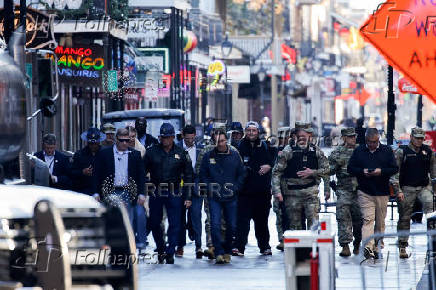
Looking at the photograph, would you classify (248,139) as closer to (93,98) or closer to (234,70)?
(93,98)

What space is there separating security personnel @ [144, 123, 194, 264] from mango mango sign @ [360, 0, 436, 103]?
9205 millimetres

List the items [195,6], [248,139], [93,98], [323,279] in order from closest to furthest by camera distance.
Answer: [323,279]
[248,139]
[93,98]
[195,6]

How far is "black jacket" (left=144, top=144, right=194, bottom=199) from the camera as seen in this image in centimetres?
1973

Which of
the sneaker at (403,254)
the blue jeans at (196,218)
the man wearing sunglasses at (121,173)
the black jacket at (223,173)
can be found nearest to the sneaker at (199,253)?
the blue jeans at (196,218)

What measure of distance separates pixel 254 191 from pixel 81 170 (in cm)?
259

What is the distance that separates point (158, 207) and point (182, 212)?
50 cm

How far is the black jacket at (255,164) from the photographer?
21.3 m

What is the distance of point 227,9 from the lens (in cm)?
9462

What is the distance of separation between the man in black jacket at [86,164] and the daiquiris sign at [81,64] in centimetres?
1746

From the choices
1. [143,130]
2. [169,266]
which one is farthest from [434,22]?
[143,130]

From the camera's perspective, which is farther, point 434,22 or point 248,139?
point 248,139

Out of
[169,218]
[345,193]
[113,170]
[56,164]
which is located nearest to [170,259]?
[169,218]

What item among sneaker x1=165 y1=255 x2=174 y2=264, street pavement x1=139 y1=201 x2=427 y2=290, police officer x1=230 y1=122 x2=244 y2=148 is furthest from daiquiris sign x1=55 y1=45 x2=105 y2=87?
sneaker x1=165 y1=255 x2=174 y2=264

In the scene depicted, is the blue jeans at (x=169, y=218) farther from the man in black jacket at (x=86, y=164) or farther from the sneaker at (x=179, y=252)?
the man in black jacket at (x=86, y=164)
